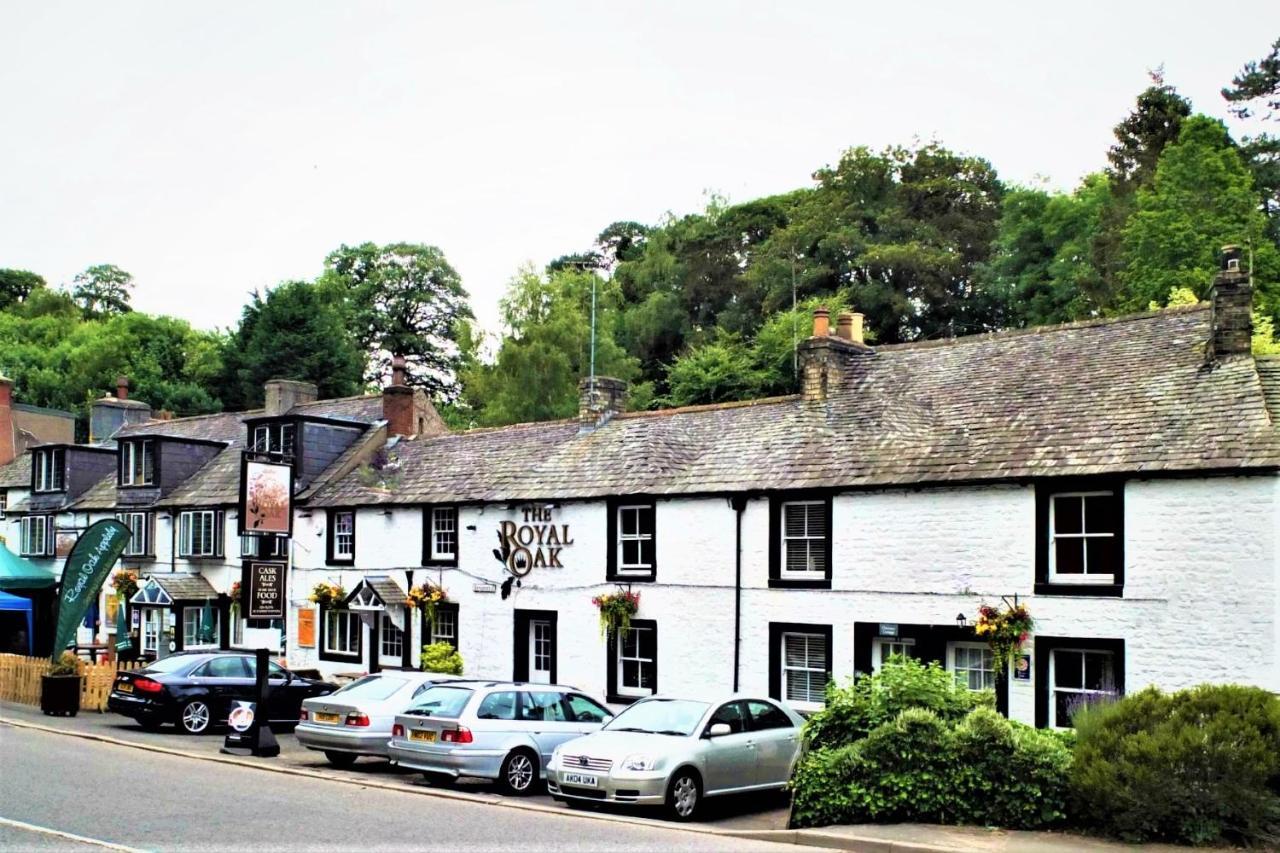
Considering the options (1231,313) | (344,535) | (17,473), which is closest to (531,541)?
(344,535)

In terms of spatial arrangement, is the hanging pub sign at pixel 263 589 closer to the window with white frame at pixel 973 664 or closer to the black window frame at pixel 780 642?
the black window frame at pixel 780 642

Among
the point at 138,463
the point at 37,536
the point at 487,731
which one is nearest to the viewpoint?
the point at 487,731

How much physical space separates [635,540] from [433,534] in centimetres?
658

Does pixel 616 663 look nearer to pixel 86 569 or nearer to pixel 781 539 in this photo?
pixel 781 539

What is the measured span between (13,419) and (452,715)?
138 ft

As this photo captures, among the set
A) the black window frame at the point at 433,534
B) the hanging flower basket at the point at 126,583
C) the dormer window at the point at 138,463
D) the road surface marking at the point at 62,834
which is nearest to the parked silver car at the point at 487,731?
the road surface marking at the point at 62,834

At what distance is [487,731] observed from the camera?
18719mm

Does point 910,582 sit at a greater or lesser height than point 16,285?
lesser

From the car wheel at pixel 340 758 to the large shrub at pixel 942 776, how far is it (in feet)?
29.6

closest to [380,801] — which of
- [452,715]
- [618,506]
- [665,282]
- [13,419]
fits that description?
[452,715]

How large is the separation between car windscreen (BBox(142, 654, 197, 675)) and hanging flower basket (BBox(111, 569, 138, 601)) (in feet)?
44.8

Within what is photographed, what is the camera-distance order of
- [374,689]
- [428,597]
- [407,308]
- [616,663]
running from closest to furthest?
[374,689]
[616,663]
[428,597]
[407,308]

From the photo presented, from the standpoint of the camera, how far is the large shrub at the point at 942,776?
14.5 metres

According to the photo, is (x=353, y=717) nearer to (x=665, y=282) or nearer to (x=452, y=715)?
(x=452, y=715)
